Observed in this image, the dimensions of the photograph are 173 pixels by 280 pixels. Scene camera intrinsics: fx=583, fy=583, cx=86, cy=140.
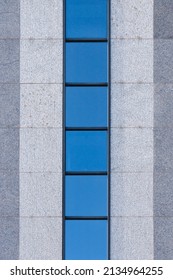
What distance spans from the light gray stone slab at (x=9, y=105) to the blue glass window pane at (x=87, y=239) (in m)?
2.27

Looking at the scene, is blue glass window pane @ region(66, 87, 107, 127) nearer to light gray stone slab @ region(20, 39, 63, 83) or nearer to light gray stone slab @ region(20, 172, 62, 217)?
light gray stone slab @ region(20, 39, 63, 83)

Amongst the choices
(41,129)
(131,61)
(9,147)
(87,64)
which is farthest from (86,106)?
(9,147)

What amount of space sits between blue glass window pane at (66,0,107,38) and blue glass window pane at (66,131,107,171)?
1963 millimetres

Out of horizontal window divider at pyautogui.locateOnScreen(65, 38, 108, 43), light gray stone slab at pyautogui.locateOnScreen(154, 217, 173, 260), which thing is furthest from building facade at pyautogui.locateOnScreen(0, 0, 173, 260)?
horizontal window divider at pyautogui.locateOnScreen(65, 38, 108, 43)

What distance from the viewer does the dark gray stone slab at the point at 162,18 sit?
11.4 m

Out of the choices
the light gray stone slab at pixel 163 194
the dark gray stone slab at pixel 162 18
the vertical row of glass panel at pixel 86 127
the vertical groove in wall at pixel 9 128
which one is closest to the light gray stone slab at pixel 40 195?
the vertical groove in wall at pixel 9 128

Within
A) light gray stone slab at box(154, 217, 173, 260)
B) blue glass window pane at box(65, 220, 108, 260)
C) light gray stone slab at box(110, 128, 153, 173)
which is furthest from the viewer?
blue glass window pane at box(65, 220, 108, 260)

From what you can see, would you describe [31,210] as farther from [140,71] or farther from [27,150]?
[140,71]

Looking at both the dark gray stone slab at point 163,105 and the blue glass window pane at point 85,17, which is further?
the blue glass window pane at point 85,17

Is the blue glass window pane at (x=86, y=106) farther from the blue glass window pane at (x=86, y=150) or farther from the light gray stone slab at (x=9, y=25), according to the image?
the light gray stone slab at (x=9, y=25)

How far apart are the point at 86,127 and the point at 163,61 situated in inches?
78.2

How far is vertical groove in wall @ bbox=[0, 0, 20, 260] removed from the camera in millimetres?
11273

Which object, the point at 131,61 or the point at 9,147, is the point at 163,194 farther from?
the point at 9,147

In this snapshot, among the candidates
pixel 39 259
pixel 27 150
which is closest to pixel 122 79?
pixel 27 150
